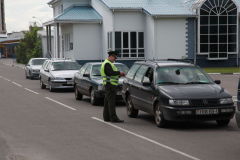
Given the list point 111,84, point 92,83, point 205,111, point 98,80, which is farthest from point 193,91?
point 92,83

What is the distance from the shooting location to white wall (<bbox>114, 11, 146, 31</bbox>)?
37.8 metres

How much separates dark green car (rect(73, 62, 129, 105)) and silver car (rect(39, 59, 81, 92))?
3123mm

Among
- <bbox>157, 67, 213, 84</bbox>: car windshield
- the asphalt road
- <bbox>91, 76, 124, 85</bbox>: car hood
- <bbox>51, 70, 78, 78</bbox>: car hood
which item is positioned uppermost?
<bbox>157, 67, 213, 84</bbox>: car windshield

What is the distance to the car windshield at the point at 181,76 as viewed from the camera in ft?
34.9

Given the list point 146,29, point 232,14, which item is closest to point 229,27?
point 232,14

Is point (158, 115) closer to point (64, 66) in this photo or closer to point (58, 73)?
point (58, 73)

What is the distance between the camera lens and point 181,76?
10.8 meters

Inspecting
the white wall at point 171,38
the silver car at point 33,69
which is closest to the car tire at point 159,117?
the silver car at point 33,69

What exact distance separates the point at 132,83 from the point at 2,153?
202 inches

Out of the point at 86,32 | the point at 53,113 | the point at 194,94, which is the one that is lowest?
the point at 53,113

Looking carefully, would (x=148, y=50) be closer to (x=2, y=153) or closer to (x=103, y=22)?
(x=103, y=22)

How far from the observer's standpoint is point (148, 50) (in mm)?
37844

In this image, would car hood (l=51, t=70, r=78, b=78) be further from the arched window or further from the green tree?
the green tree

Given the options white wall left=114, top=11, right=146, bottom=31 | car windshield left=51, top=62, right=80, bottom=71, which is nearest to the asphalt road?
car windshield left=51, top=62, right=80, bottom=71
